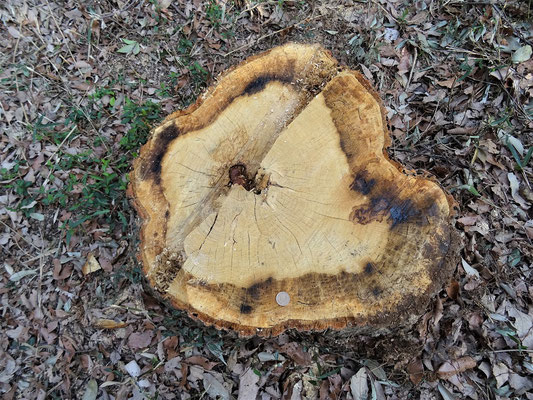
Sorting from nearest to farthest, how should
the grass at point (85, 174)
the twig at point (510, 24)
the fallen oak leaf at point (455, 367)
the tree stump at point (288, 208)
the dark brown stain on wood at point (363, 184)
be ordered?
1. the tree stump at point (288, 208)
2. the dark brown stain on wood at point (363, 184)
3. the fallen oak leaf at point (455, 367)
4. the grass at point (85, 174)
5. the twig at point (510, 24)

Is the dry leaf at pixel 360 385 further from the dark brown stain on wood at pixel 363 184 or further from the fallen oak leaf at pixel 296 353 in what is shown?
the dark brown stain on wood at pixel 363 184

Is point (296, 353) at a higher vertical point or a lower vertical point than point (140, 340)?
lower

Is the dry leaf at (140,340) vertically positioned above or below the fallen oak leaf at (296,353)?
above

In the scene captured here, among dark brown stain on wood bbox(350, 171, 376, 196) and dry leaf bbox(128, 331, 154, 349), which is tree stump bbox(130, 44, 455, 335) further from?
dry leaf bbox(128, 331, 154, 349)

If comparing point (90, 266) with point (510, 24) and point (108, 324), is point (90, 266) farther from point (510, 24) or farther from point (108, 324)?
point (510, 24)

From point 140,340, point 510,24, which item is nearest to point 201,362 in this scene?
point 140,340

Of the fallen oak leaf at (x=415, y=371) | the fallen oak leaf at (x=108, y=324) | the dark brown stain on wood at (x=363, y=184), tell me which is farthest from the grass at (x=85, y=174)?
the fallen oak leaf at (x=415, y=371)

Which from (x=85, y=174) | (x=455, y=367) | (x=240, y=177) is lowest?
(x=455, y=367)
